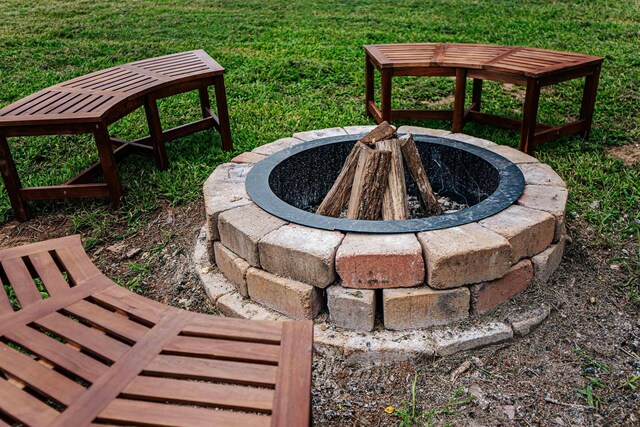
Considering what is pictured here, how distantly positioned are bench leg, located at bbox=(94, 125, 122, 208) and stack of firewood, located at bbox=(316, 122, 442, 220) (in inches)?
63.9

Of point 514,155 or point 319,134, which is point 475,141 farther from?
point 319,134

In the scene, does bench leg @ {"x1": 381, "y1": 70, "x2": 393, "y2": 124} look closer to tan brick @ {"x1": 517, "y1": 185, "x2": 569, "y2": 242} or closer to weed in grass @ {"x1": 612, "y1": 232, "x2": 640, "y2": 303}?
tan brick @ {"x1": 517, "y1": 185, "x2": 569, "y2": 242}

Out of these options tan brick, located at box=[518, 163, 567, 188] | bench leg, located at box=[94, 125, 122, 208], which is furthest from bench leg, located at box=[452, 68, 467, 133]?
bench leg, located at box=[94, 125, 122, 208]

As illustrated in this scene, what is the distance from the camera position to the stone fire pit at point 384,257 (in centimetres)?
263

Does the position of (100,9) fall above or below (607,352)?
above

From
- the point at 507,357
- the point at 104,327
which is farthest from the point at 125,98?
the point at 507,357

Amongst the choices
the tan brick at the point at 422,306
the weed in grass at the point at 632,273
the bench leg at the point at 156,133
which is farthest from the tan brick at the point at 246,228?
the weed in grass at the point at 632,273

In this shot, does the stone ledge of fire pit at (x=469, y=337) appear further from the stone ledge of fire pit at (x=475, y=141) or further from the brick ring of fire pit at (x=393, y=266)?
the stone ledge of fire pit at (x=475, y=141)

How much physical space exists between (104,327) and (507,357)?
181cm

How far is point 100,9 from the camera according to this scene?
1001cm

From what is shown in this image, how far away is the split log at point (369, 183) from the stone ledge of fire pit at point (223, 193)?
0.62 metres

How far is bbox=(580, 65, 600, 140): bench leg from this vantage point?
463 centimetres

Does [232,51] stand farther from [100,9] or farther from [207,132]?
[100,9]

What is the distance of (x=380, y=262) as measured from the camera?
260 centimetres
